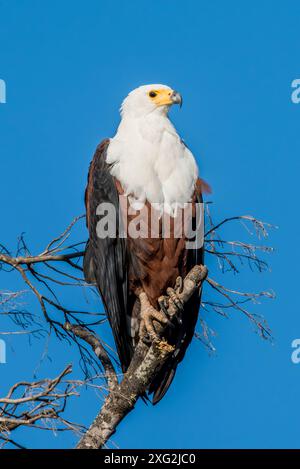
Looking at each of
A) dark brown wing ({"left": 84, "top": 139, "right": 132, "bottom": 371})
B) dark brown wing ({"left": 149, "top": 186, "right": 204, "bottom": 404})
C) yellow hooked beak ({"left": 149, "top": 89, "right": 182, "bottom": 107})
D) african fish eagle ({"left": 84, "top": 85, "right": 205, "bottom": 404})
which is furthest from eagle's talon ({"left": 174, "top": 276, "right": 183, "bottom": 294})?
yellow hooked beak ({"left": 149, "top": 89, "right": 182, "bottom": 107})

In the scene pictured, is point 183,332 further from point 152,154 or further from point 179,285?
point 152,154

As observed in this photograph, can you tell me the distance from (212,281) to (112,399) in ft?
4.03

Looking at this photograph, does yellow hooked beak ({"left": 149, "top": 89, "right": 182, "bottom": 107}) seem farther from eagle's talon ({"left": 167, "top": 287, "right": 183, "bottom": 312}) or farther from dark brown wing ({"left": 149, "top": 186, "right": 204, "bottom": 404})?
eagle's talon ({"left": 167, "top": 287, "right": 183, "bottom": 312})

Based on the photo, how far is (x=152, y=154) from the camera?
19.7 ft

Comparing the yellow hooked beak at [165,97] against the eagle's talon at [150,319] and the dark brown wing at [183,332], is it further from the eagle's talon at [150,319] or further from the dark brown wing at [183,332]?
the eagle's talon at [150,319]

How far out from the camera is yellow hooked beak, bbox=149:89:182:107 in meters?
6.22

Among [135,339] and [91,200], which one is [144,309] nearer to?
[135,339]

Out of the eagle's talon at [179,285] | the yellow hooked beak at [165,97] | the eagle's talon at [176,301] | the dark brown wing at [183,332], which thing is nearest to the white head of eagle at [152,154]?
the yellow hooked beak at [165,97]

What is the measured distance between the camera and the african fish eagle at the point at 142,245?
19.3 ft

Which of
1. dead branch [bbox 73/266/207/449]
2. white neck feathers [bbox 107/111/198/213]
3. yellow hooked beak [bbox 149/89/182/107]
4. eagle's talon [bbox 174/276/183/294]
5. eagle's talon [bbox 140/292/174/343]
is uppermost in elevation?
yellow hooked beak [bbox 149/89/182/107]

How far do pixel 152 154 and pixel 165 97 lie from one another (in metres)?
0.48

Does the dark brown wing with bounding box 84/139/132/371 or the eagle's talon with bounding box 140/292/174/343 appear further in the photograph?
the dark brown wing with bounding box 84/139/132/371
